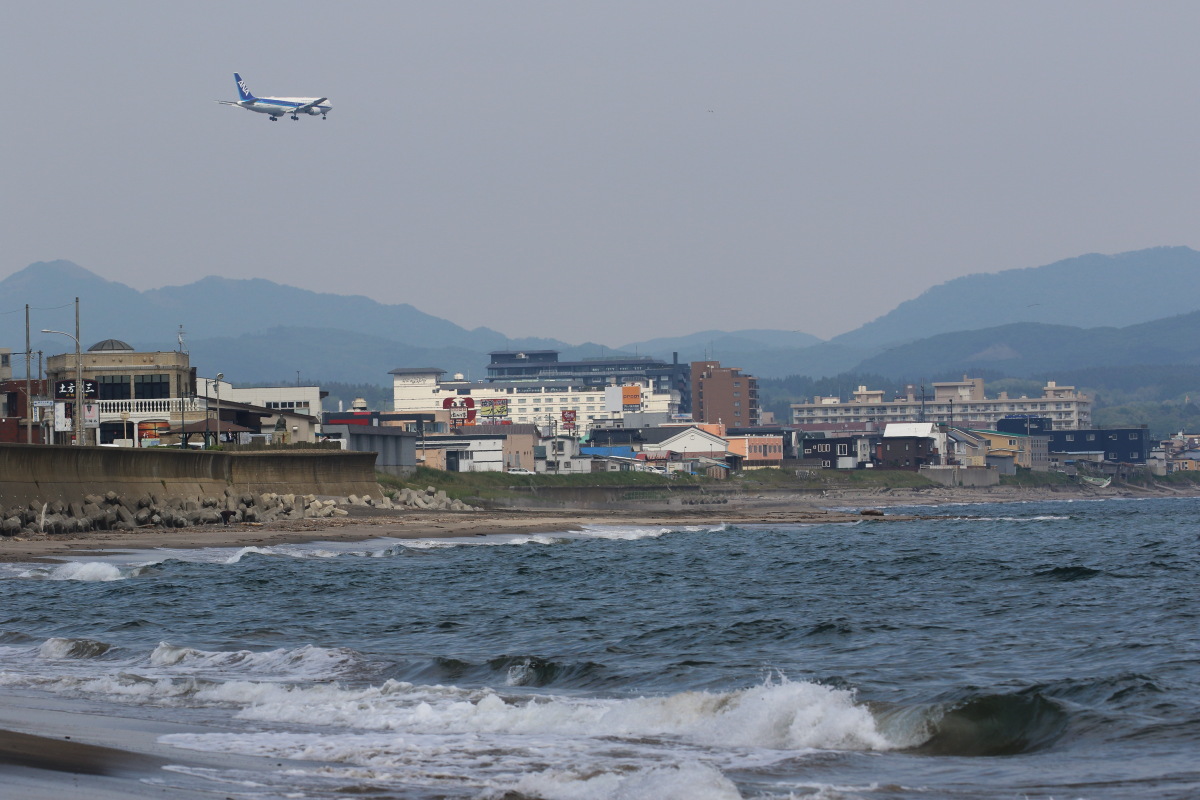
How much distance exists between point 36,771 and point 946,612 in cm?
1678

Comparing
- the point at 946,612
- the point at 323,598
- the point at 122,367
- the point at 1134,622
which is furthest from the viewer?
the point at 122,367

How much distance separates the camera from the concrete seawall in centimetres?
4275

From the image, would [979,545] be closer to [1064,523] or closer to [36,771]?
[1064,523]

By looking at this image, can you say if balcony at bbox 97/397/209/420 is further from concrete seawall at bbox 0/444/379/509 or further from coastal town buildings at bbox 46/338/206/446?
concrete seawall at bbox 0/444/379/509

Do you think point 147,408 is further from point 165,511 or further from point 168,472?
point 165,511

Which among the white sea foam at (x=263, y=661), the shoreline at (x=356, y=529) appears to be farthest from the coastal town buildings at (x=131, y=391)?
the white sea foam at (x=263, y=661)

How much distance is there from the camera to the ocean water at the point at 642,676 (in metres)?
11.8

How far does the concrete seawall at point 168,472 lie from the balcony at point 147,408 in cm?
1282

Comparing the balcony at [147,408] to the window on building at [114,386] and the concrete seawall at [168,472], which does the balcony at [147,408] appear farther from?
the concrete seawall at [168,472]

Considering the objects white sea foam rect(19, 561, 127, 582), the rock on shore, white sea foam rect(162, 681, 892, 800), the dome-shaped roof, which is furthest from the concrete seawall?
white sea foam rect(162, 681, 892, 800)

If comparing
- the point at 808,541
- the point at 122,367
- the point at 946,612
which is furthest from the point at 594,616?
the point at 122,367

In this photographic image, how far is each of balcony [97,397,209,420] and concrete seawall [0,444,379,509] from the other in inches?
505

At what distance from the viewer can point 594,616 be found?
82.2 feet

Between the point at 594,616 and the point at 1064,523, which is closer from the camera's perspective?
the point at 594,616
